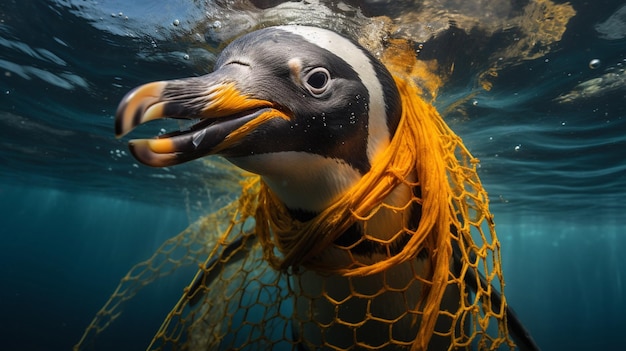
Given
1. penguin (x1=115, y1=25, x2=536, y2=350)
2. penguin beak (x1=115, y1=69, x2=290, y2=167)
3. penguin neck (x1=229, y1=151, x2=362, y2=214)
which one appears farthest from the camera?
penguin neck (x1=229, y1=151, x2=362, y2=214)

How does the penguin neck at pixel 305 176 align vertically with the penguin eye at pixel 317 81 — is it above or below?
below

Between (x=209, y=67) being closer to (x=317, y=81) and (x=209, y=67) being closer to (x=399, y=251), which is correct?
(x=317, y=81)

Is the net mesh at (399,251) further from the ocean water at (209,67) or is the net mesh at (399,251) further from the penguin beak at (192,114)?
the ocean water at (209,67)

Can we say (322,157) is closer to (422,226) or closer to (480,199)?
(422,226)

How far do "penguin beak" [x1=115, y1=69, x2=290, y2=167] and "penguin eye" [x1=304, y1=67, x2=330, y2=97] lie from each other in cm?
28

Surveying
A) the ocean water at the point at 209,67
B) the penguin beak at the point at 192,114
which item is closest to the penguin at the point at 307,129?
the penguin beak at the point at 192,114

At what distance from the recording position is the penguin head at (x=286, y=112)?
5.18 ft

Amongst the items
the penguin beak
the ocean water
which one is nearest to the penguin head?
→ the penguin beak

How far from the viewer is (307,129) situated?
1.99 metres

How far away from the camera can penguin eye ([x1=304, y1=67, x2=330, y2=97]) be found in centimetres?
204

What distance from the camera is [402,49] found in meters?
5.60

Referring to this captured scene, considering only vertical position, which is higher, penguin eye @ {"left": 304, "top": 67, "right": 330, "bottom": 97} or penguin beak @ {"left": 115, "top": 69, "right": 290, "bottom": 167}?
penguin eye @ {"left": 304, "top": 67, "right": 330, "bottom": 97}

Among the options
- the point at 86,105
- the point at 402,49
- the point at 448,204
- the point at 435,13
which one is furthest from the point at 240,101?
the point at 86,105

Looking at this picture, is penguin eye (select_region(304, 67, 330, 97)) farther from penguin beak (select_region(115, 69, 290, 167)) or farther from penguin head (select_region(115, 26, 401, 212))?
penguin beak (select_region(115, 69, 290, 167))
